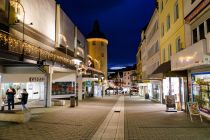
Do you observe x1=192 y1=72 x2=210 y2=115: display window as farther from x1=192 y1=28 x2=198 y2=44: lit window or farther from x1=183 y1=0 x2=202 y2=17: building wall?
x1=183 y1=0 x2=202 y2=17: building wall

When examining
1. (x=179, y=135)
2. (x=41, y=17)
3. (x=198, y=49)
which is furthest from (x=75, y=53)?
(x=179, y=135)

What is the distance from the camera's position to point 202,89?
16.1 metres

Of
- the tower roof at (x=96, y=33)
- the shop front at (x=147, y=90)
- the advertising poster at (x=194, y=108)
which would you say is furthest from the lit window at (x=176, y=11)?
the tower roof at (x=96, y=33)

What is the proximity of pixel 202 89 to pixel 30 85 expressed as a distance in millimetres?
19775

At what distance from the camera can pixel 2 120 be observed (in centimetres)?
1448

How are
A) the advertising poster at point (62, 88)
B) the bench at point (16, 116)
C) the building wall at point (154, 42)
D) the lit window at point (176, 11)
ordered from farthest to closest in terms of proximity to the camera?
the building wall at point (154, 42) < the advertising poster at point (62, 88) < the lit window at point (176, 11) < the bench at point (16, 116)

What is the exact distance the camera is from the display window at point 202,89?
49.9 feet

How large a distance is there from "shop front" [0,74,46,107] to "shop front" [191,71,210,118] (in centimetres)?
1461

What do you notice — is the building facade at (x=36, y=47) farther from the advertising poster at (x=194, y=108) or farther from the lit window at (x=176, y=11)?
the lit window at (x=176, y=11)

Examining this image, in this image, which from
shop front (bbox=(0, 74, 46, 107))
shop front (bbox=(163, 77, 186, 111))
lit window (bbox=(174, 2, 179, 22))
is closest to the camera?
shop front (bbox=(163, 77, 186, 111))

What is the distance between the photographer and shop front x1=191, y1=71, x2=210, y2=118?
15.2 meters

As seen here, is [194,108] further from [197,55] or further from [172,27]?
[172,27]

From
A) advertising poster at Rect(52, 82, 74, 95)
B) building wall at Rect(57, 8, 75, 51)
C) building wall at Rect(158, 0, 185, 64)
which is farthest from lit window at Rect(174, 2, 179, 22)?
advertising poster at Rect(52, 82, 74, 95)

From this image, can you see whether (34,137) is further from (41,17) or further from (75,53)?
(75,53)
